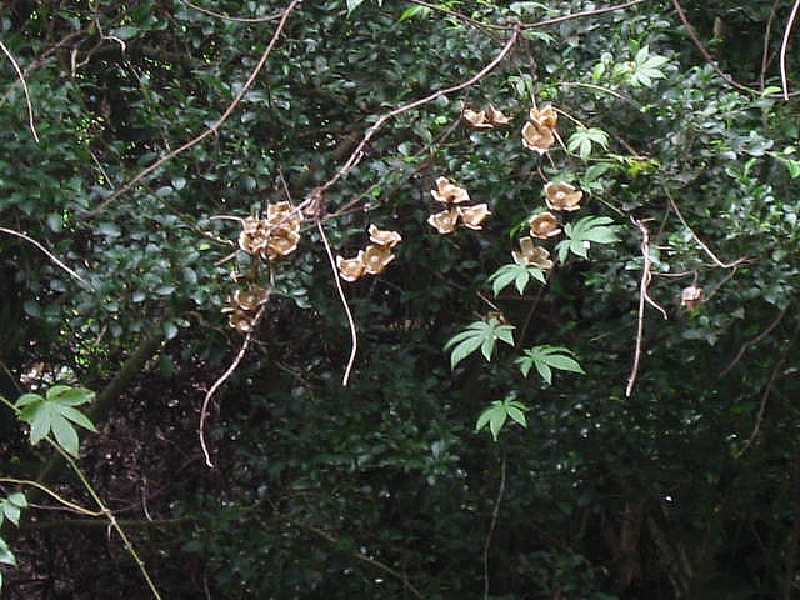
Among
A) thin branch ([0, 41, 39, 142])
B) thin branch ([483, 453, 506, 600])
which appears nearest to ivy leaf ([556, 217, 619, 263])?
thin branch ([483, 453, 506, 600])

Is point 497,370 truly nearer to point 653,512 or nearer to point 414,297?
point 414,297

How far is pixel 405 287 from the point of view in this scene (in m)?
2.54

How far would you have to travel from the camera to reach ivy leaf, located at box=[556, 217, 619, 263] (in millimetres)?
1978

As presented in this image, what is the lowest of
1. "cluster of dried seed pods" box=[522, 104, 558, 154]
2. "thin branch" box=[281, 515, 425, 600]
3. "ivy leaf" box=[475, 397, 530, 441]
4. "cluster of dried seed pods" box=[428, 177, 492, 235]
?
"thin branch" box=[281, 515, 425, 600]

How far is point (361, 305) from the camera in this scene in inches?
96.7

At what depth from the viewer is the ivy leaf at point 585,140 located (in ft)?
6.70

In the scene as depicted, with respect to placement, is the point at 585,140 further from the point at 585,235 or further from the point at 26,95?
the point at 26,95

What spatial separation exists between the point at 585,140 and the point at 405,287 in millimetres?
649

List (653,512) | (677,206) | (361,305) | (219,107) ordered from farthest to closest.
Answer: (653,512)
(361,305)
(219,107)
(677,206)

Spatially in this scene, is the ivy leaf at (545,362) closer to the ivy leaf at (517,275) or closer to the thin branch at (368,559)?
the ivy leaf at (517,275)

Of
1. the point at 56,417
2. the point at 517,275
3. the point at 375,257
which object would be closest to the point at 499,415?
the point at 517,275

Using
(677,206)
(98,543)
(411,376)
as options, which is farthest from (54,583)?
(677,206)

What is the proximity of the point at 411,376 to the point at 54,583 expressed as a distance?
1.25 metres

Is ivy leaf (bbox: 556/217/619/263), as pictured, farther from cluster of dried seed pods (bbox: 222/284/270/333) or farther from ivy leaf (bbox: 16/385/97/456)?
ivy leaf (bbox: 16/385/97/456)
